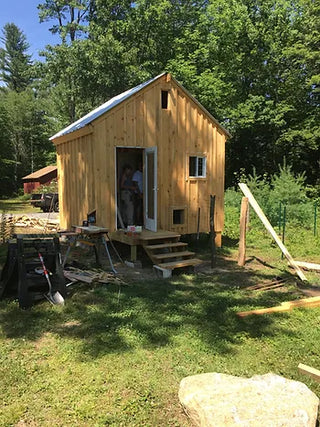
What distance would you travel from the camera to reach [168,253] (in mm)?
7934

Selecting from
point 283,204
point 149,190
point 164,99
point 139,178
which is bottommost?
point 283,204

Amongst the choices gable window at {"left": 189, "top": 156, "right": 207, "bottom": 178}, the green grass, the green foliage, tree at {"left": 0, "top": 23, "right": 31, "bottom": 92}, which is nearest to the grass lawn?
gable window at {"left": 189, "top": 156, "right": 207, "bottom": 178}

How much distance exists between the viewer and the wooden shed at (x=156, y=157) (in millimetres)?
8461

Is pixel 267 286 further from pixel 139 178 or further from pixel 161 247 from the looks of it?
pixel 139 178

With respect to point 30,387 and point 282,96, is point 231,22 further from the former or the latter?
point 30,387

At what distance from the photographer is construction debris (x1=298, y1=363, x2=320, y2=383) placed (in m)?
3.47

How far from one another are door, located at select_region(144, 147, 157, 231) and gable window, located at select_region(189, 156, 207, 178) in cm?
116

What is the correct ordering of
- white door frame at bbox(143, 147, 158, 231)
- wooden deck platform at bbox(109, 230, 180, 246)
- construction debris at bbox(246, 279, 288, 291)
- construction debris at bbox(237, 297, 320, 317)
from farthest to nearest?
1. white door frame at bbox(143, 147, 158, 231)
2. wooden deck platform at bbox(109, 230, 180, 246)
3. construction debris at bbox(246, 279, 288, 291)
4. construction debris at bbox(237, 297, 320, 317)

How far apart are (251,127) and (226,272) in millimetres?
16466


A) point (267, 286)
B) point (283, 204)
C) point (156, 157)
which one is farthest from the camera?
point (283, 204)

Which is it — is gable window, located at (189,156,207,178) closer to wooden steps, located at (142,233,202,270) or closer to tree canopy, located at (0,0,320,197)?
wooden steps, located at (142,233,202,270)

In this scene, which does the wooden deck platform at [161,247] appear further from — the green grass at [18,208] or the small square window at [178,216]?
the green grass at [18,208]

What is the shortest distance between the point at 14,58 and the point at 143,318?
147 feet

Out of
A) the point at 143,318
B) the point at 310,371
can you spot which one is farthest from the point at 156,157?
the point at 310,371
